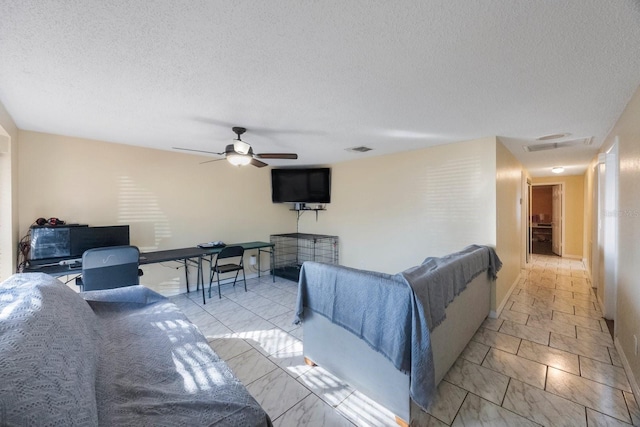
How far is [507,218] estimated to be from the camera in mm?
3492

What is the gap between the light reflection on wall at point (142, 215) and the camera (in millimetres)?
3477

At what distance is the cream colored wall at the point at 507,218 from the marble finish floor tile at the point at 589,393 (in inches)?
44.7

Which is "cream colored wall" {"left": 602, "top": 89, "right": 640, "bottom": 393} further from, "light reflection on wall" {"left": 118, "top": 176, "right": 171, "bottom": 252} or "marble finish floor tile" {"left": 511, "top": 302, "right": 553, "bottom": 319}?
"light reflection on wall" {"left": 118, "top": 176, "right": 171, "bottom": 252}

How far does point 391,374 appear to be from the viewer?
1.58 metres

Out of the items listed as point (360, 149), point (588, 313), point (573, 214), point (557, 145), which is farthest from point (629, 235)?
point (573, 214)

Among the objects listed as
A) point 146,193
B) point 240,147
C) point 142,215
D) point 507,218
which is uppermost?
point 240,147

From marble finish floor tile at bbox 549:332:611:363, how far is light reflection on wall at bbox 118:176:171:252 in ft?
16.1

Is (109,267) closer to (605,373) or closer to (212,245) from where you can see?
(212,245)

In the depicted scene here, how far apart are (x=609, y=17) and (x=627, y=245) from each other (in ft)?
5.90

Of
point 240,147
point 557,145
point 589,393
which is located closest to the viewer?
point 589,393

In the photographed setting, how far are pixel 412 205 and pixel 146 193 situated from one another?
390 cm

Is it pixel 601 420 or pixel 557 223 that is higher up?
pixel 557 223

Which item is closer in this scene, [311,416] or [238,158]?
[311,416]

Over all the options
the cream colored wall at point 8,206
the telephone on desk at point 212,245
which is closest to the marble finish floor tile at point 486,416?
the telephone on desk at point 212,245
